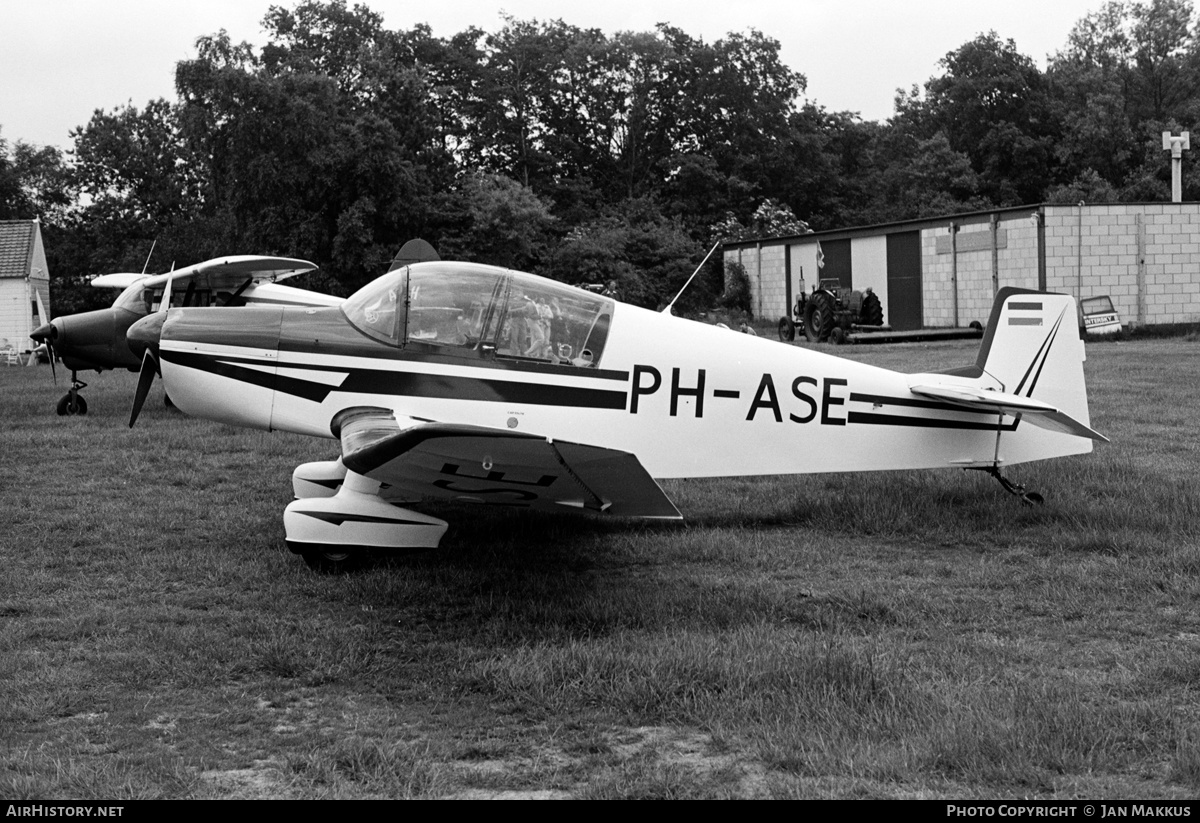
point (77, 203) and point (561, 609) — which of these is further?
point (77, 203)

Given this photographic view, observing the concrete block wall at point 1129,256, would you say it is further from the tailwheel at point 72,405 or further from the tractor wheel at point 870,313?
the tailwheel at point 72,405

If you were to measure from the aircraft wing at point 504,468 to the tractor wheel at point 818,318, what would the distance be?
23.1 metres

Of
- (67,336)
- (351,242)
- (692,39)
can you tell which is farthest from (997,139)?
(67,336)

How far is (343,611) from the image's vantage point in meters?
5.64

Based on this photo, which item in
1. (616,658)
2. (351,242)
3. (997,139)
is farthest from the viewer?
(997,139)

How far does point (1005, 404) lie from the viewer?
682 cm

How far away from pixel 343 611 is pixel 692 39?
208 ft

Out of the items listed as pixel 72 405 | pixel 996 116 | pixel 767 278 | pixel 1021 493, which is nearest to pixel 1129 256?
pixel 767 278

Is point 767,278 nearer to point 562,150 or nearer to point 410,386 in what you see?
→ point 562,150

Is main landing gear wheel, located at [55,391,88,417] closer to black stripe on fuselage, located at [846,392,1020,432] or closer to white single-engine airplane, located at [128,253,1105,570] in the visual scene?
white single-engine airplane, located at [128,253,1105,570]

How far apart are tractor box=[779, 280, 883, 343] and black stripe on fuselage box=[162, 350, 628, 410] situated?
→ 2158 centimetres

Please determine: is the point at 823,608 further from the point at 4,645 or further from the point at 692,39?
the point at 692,39

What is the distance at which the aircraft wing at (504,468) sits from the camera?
15.7ft

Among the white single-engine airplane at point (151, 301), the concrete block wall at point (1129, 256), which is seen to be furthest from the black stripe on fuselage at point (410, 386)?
the concrete block wall at point (1129, 256)
